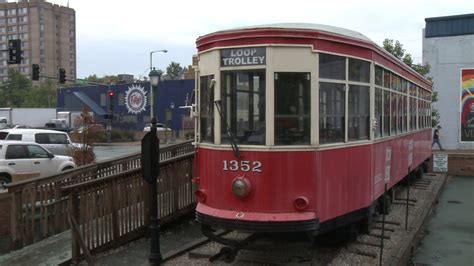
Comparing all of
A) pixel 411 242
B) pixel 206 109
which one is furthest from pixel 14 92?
pixel 411 242

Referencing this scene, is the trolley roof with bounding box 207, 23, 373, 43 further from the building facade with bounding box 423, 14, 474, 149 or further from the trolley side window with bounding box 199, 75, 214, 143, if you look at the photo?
the building facade with bounding box 423, 14, 474, 149

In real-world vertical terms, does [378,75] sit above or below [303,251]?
above

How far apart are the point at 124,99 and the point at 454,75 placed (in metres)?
41.5

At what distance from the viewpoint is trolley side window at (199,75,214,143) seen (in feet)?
21.1

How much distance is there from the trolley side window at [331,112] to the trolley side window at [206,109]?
1.40 metres

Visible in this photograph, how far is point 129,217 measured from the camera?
25.6 feet

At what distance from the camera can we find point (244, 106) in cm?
618

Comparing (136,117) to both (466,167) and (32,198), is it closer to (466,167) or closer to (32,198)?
(466,167)

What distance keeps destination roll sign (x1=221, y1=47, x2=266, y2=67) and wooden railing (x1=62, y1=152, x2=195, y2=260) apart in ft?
8.54

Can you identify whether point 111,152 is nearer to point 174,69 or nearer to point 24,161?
point 24,161

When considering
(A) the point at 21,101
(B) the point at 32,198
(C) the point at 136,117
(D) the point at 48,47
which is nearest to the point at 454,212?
(B) the point at 32,198

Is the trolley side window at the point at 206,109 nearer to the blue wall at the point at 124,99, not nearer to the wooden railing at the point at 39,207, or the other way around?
the wooden railing at the point at 39,207

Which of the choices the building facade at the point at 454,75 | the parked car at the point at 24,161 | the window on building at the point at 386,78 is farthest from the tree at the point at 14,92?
the window on building at the point at 386,78

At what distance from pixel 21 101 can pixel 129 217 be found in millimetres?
105242
